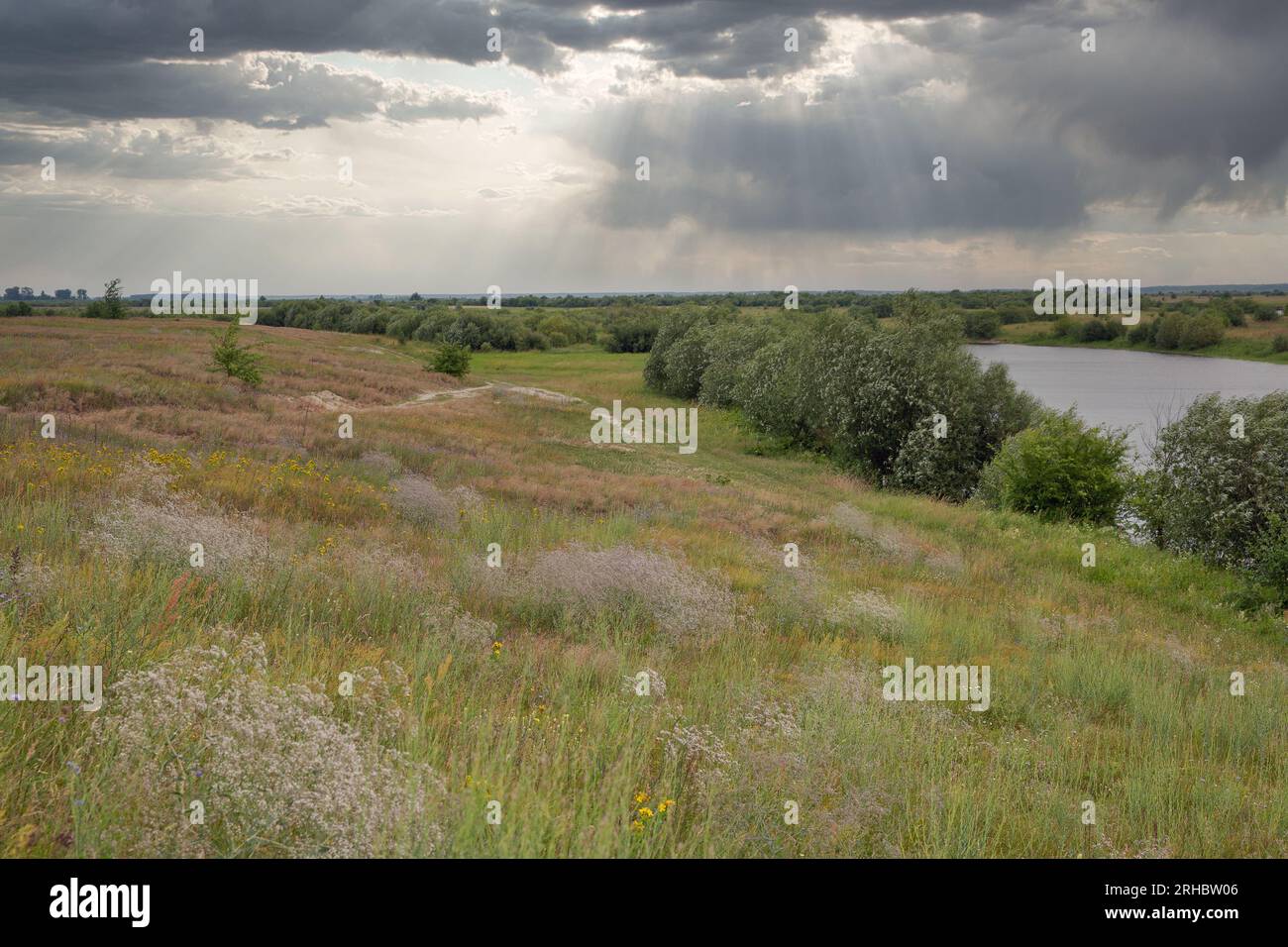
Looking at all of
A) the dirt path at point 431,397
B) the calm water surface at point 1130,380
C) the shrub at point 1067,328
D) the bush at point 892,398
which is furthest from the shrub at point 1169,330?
the dirt path at point 431,397

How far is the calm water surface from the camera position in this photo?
252 feet

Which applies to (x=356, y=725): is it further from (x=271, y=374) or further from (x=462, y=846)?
(x=271, y=374)

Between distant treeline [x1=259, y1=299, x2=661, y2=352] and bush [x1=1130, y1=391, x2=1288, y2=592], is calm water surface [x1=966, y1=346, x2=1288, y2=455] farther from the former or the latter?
distant treeline [x1=259, y1=299, x2=661, y2=352]

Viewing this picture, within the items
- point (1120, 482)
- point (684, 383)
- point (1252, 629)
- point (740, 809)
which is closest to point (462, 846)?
point (740, 809)

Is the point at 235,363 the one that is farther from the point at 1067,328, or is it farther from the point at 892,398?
the point at 1067,328

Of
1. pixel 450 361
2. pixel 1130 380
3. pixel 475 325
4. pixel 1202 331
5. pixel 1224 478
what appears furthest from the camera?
pixel 475 325

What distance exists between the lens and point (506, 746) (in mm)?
4473

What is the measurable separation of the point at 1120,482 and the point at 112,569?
40.2 metres

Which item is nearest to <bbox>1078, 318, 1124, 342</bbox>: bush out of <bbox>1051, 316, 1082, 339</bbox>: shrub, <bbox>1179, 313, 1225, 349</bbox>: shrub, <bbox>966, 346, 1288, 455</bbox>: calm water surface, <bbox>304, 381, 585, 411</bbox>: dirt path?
<bbox>1051, 316, 1082, 339</bbox>: shrub

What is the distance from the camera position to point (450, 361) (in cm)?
5981

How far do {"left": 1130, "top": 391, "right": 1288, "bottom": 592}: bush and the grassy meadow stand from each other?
10854mm

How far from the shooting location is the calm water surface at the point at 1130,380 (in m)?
76.9

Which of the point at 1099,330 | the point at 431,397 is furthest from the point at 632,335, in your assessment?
the point at 431,397

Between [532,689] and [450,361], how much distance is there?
56854mm
